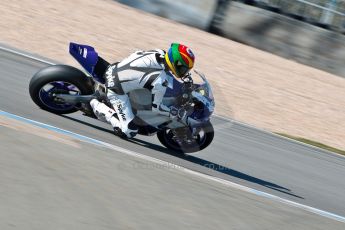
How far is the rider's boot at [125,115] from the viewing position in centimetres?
866

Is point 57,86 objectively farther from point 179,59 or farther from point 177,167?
point 177,167

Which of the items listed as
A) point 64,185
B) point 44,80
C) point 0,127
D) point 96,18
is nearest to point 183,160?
point 44,80

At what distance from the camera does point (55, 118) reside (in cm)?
887

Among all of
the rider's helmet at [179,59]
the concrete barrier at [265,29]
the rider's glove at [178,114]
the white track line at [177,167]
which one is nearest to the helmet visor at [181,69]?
the rider's helmet at [179,59]

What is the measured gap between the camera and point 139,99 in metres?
8.73

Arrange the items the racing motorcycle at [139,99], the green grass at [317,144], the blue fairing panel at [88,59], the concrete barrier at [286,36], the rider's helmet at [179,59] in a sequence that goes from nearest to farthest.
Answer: the rider's helmet at [179,59] → the racing motorcycle at [139,99] → the blue fairing panel at [88,59] → the green grass at [317,144] → the concrete barrier at [286,36]

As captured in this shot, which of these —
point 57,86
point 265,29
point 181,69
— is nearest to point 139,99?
point 181,69

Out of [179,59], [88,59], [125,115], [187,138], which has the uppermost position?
[179,59]

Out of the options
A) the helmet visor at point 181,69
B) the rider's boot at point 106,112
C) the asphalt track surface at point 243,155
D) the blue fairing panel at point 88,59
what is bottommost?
the asphalt track surface at point 243,155

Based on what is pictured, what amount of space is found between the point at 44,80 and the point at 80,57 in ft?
1.81

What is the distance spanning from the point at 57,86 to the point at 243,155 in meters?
2.94

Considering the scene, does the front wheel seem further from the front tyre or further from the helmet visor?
the front tyre

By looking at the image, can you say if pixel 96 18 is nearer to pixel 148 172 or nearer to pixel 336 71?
pixel 336 71

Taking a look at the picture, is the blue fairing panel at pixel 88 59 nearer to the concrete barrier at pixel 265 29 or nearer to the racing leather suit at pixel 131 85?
the racing leather suit at pixel 131 85
